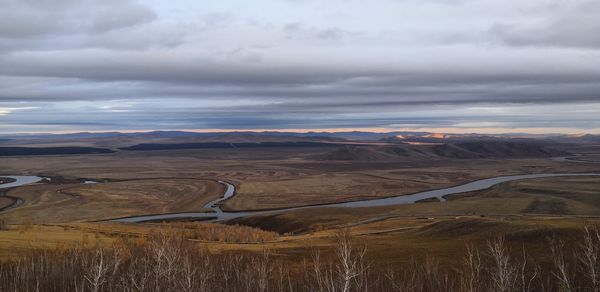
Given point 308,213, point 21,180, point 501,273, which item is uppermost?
point 501,273

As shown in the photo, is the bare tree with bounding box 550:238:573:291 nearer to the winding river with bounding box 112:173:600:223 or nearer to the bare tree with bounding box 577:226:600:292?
the bare tree with bounding box 577:226:600:292

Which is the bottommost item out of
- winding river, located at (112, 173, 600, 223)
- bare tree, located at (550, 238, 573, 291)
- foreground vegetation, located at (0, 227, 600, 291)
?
winding river, located at (112, 173, 600, 223)

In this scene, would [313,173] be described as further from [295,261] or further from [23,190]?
[295,261]

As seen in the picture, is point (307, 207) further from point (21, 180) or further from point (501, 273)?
point (21, 180)

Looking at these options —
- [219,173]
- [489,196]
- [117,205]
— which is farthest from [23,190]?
[489,196]

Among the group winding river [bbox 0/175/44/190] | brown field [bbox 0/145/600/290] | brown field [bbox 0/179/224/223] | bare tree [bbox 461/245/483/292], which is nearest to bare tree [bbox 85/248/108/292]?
brown field [bbox 0/145/600/290]

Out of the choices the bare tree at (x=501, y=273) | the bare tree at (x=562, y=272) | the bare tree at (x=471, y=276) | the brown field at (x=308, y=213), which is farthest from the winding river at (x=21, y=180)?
the bare tree at (x=562, y=272)

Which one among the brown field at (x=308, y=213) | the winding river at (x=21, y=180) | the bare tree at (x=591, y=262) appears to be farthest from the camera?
the winding river at (x=21, y=180)

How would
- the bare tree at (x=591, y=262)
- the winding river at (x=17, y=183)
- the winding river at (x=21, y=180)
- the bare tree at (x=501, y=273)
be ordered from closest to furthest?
the bare tree at (x=591, y=262)
the bare tree at (x=501, y=273)
the winding river at (x=17, y=183)
the winding river at (x=21, y=180)

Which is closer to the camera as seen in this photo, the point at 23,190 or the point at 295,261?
the point at 295,261

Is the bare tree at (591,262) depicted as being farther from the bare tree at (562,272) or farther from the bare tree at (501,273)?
the bare tree at (501,273)

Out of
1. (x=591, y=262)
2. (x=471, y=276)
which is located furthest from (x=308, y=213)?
(x=591, y=262)
